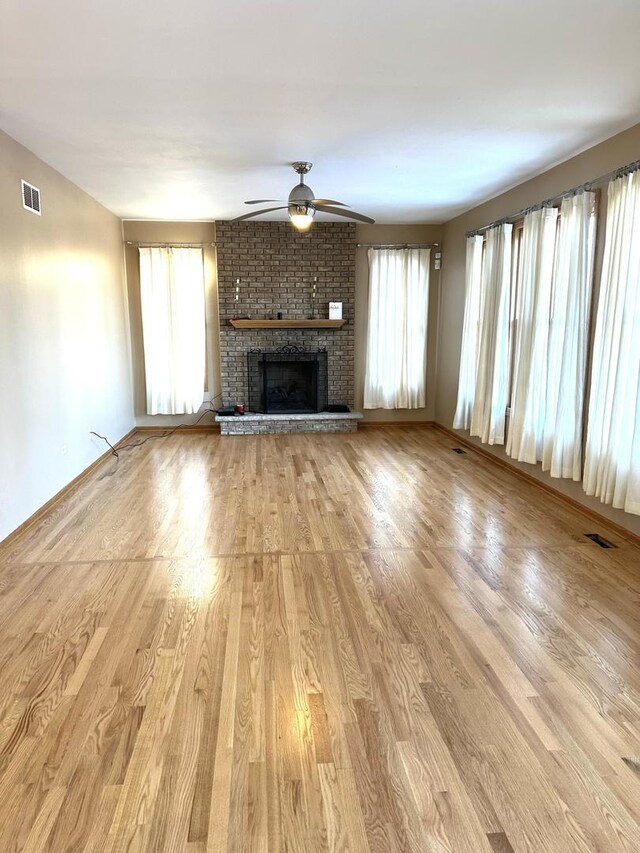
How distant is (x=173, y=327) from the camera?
677 cm

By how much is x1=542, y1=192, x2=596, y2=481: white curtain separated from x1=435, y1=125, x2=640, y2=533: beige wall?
98 millimetres

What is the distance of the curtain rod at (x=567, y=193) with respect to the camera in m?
3.35

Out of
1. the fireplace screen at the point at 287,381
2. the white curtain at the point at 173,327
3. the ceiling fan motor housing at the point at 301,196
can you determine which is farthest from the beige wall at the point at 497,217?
the white curtain at the point at 173,327

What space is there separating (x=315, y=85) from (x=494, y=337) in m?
3.11

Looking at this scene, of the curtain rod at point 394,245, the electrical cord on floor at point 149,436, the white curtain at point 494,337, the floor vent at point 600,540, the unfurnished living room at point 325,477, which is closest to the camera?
the unfurnished living room at point 325,477

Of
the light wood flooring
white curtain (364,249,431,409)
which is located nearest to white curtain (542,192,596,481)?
the light wood flooring

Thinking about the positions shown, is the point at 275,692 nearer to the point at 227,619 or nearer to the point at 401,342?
the point at 227,619

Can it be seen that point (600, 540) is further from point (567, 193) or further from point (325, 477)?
point (567, 193)

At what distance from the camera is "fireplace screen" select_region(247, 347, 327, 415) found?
695 centimetres

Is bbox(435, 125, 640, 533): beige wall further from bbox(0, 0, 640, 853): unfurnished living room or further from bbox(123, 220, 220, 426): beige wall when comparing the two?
bbox(123, 220, 220, 426): beige wall

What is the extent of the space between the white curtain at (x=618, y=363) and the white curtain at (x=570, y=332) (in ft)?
0.65

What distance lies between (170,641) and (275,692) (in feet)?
1.93

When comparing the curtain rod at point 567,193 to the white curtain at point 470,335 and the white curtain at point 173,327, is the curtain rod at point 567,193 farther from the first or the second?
the white curtain at point 173,327

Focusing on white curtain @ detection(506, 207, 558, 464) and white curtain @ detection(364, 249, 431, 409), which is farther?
white curtain @ detection(364, 249, 431, 409)
